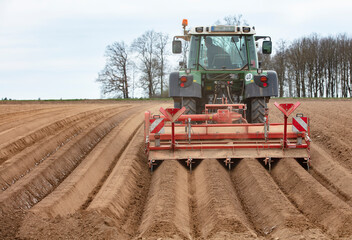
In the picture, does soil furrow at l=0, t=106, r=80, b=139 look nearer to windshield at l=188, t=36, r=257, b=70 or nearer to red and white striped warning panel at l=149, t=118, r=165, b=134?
red and white striped warning panel at l=149, t=118, r=165, b=134

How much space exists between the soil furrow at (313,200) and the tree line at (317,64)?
132 feet

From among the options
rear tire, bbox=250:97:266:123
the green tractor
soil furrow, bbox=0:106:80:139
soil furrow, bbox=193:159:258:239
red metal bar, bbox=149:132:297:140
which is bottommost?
soil furrow, bbox=193:159:258:239

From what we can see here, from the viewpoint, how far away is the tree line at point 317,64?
1847 inches

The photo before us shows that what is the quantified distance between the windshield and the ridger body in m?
1.73

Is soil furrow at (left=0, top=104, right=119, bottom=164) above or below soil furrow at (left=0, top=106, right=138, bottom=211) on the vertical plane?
above

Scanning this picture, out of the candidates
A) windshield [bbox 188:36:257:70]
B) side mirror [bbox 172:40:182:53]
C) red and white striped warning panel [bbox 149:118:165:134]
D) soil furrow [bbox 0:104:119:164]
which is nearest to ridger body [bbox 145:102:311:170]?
red and white striped warning panel [bbox 149:118:165:134]

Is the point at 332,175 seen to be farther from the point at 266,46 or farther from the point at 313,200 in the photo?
the point at 266,46

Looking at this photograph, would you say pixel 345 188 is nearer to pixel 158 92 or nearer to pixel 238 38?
pixel 238 38

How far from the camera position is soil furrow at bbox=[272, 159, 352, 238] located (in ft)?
15.2

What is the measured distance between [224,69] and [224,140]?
6.99 feet

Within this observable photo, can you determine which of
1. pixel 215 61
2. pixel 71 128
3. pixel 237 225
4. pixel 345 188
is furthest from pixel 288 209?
pixel 71 128

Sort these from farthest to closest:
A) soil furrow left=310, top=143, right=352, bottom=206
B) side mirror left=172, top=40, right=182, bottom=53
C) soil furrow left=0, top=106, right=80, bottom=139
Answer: side mirror left=172, top=40, right=182, bottom=53 < soil furrow left=0, top=106, right=80, bottom=139 < soil furrow left=310, top=143, right=352, bottom=206

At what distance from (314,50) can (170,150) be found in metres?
43.6

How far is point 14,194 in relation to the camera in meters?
5.81
